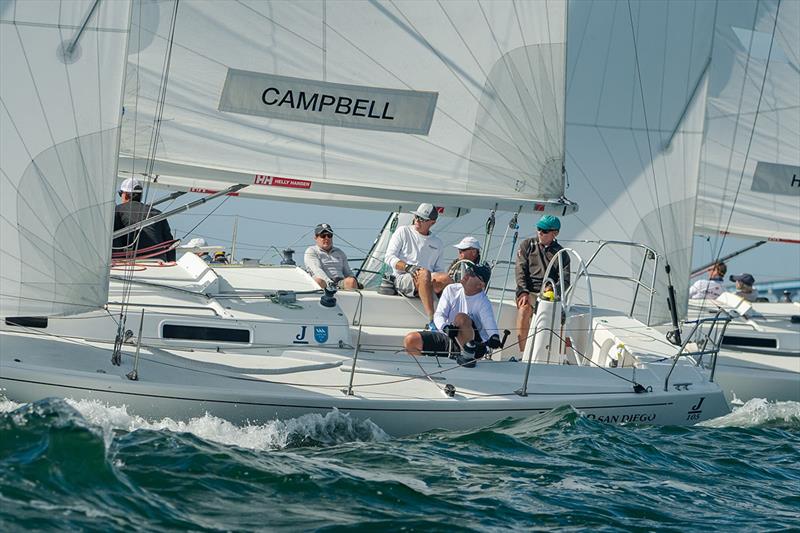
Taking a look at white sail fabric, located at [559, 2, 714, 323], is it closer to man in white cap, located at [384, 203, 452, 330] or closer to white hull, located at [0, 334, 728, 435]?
man in white cap, located at [384, 203, 452, 330]

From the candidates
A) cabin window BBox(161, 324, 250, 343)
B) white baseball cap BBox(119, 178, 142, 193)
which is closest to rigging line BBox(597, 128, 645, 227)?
white baseball cap BBox(119, 178, 142, 193)

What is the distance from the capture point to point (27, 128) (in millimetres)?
6703

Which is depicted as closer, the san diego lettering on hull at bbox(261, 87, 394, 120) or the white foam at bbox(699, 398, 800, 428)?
the san diego lettering on hull at bbox(261, 87, 394, 120)

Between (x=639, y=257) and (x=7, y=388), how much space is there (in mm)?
8308

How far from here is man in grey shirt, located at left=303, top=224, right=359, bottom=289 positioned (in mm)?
9844

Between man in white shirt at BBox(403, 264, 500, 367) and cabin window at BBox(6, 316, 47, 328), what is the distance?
8.09ft

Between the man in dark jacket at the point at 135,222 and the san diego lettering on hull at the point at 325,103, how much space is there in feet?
4.02

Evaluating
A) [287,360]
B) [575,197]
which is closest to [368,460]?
[287,360]

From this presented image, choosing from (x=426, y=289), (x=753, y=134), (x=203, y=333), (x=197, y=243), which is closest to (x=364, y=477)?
(x=203, y=333)

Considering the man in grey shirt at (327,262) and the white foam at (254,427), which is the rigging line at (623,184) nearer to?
the man in grey shirt at (327,262)

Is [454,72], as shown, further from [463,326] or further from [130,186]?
→ [130,186]

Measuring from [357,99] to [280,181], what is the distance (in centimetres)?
84

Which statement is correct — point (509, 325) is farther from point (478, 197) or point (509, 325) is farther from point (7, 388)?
point (7, 388)

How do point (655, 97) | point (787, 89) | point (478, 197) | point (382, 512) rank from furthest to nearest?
point (787, 89) → point (655, 97) → point (478, 197) → point (382, 512)
